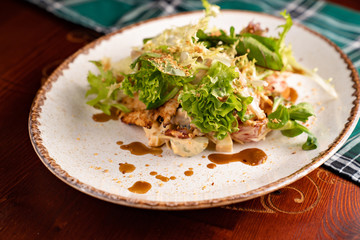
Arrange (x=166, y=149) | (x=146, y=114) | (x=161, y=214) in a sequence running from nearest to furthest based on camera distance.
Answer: (x=161, y=214) → (x=166, y=149) → (x=146, y=114)

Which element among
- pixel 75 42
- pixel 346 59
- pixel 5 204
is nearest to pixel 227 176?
pixel 5 204

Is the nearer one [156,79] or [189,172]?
[189,172]

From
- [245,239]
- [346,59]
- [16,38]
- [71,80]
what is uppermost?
[346,59]

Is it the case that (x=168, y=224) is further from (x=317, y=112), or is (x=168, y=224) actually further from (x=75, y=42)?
(x=75, y=42)

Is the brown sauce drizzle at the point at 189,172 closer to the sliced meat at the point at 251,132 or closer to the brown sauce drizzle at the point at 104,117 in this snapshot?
the sliced meat at the point at 251,132

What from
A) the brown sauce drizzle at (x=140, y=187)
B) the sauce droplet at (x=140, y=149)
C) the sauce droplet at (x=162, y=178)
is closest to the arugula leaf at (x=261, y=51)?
the sauce droplet at (x=140, y=149)

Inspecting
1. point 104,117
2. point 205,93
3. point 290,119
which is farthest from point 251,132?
point 104,117

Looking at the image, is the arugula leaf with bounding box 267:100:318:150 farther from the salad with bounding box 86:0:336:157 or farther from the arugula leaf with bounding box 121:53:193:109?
the arugula leaf with bounding box 121:53:193:109

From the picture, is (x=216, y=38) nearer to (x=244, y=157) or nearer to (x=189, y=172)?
(x=244, y=157)
